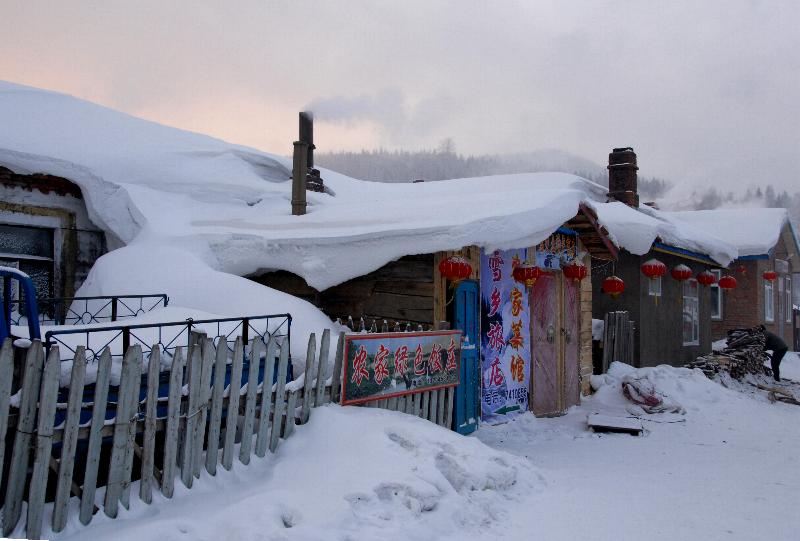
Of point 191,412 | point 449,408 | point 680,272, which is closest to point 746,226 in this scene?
point 680,272

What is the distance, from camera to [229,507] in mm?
4230

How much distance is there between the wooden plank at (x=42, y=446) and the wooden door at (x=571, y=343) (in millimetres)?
8876

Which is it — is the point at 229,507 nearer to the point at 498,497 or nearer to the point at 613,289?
the point at 498,497

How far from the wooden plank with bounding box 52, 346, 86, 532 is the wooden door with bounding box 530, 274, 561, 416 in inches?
301

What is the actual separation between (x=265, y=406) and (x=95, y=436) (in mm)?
1471

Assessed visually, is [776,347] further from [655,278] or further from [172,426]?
[172,426]

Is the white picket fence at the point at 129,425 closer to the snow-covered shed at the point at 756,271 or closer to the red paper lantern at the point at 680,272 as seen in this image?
the red paper lantern at the point at 680,272

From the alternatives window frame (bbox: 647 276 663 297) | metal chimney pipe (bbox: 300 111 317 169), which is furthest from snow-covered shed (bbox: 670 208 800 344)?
metal chimney pipe (bbox: 300 111 317 169)

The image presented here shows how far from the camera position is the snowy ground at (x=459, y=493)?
13.9ft

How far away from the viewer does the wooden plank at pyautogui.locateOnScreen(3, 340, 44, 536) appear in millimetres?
3854

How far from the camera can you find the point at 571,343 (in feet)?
37.7

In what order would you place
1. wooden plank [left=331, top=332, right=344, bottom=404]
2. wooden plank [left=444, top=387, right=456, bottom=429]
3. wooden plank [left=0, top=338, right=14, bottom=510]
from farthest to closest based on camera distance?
wooden plank [left=444, top=387, right=456, bottom=429] → wooden plank [left=331, top=332, right=344, bottom=404] → wooden plank [left=0, top=338, right=14, bottom=510]

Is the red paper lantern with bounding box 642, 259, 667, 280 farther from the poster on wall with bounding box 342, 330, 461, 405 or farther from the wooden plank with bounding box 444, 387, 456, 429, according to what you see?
the wooden plank with bounding box 444, 387, 456, 429

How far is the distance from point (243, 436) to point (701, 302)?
15.9 metres
